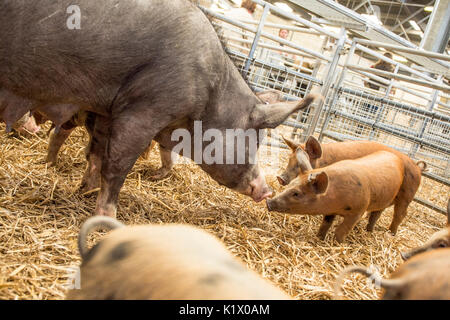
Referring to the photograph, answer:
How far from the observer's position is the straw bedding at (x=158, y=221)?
6.30 feet

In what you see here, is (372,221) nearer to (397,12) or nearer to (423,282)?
(423,282)

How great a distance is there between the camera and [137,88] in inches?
92.7

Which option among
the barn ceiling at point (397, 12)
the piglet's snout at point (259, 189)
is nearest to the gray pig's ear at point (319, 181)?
the piglet's snout at point (259, 189)

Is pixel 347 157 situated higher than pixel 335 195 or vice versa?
pixel 347 157

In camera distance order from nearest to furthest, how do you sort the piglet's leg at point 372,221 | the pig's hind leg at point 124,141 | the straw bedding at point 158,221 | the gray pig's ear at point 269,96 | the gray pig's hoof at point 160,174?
the straw bedding at point 158,221 → the pig's hind leg at point 124,141 → the gray pig's ear at point 269,96 → the gray pig's hoof at point 160,174 → the piglet's leg at point 372,221

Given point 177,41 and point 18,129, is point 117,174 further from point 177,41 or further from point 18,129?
point 18,129

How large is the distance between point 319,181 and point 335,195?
0.20 metres

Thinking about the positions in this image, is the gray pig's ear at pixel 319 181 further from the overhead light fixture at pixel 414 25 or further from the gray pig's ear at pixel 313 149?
the overhead light fixture at pixel 414 25

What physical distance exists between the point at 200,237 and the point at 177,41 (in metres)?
1.48

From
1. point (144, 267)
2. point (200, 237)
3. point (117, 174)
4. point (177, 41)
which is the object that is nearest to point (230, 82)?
point (177, 41)

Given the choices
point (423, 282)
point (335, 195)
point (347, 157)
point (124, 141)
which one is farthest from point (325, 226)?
point (423, 282)

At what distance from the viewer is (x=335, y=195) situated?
3.11 meters

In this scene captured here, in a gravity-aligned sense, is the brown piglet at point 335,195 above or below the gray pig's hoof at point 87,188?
above

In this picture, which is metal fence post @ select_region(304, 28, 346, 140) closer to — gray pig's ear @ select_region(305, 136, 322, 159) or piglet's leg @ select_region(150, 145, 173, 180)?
gray pig's ear @ select_region(305, 136, 322, 159)
